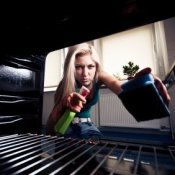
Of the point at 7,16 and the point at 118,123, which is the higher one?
the point at 7,16

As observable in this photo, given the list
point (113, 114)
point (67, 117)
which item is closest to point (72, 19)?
point (67, 117)

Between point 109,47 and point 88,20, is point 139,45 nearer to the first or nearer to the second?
point 109,47

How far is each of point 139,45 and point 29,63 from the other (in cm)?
254

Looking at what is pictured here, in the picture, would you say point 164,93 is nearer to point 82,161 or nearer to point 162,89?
point 162,89

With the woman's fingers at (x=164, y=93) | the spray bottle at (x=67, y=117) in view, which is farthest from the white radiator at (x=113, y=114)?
the woman's fingers at (x=164, y=93)

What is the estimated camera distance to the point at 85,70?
4.15 feet

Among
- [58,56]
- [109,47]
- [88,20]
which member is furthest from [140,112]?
[58,56]

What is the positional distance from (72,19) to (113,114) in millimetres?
2338

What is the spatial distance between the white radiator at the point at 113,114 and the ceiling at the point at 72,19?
2.24 m

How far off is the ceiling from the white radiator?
7.35 feet

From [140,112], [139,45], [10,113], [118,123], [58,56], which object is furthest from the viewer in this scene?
[58,56]

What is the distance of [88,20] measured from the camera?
0.91 ft

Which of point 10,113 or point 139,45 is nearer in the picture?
point 10,113

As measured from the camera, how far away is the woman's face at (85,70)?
1270 mm
